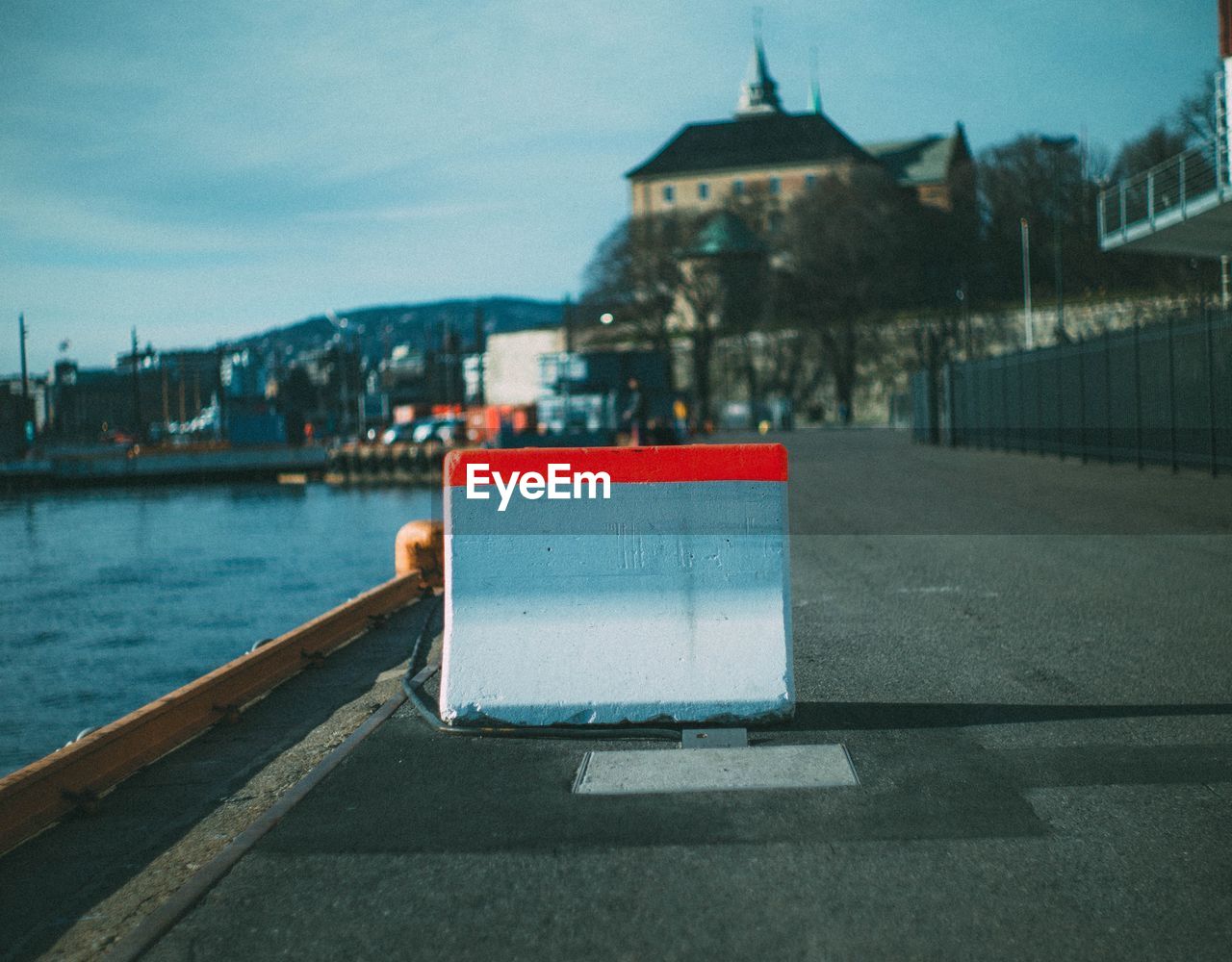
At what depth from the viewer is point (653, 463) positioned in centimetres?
624

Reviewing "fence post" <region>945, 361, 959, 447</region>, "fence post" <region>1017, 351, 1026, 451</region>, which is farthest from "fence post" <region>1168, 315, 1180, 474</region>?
"fence post" <region>945, 361, 959, 447</region>

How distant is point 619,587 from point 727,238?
364ft

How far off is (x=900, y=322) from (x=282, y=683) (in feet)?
298

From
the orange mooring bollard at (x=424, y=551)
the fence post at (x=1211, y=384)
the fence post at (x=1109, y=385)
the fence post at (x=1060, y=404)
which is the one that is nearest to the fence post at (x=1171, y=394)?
the fence post at (x=1211, y=384)

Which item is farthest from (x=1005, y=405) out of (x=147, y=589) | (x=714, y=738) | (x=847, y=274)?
(x=847, y=274)

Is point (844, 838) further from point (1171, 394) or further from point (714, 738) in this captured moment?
point (1171, 394)

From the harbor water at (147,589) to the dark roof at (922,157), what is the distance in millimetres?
86899

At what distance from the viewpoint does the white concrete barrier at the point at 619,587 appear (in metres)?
6.17

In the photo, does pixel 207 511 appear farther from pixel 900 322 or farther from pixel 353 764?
pixel 900 322

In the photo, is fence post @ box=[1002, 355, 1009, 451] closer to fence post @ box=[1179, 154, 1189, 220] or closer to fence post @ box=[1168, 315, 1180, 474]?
fence post @ box=[1179, 154, 1189, 220]

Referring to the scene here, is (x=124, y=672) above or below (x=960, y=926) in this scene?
below

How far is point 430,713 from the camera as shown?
21.3 ft

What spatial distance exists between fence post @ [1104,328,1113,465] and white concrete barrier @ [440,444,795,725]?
916 inches

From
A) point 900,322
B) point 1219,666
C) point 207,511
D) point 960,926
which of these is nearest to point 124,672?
point 1219,666
